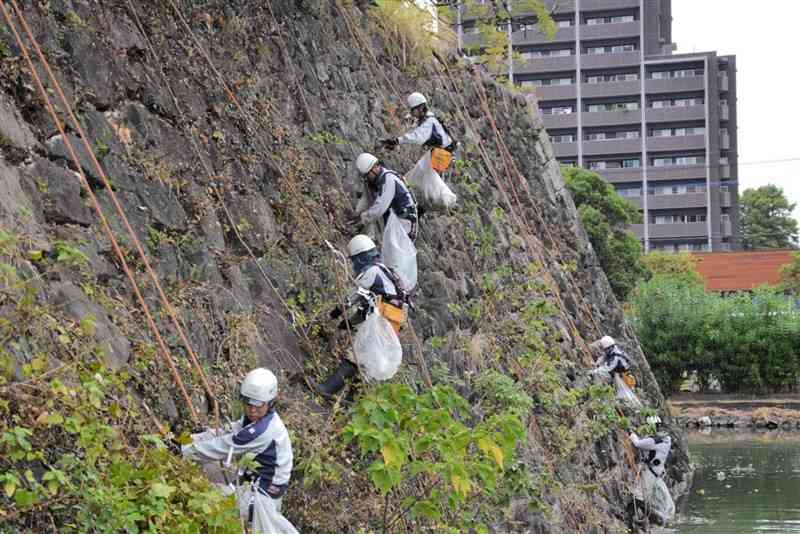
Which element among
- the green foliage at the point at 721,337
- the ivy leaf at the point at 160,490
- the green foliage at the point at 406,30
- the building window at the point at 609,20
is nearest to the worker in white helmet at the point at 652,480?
the green foliage at the point at 406,30

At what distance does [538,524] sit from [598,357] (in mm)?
6621

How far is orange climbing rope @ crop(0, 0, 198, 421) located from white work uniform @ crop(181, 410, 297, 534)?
528mm

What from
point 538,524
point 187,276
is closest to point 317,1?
point 187,276

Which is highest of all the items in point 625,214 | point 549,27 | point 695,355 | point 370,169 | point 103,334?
point 549,27

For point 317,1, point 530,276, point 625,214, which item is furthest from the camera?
point 625,214

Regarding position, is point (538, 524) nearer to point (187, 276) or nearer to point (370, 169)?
point (370, 169)

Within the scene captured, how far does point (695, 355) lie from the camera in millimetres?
38375

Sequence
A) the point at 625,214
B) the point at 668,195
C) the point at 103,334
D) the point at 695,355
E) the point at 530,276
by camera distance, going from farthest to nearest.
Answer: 1. the point at 668,195
2. the point at 625,214
3. the point at 695,355
4. the point at 530,276
5. the point at 103,334

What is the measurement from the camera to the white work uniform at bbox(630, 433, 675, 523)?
55.1ft

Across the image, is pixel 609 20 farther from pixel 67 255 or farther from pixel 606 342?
pixel 67 255

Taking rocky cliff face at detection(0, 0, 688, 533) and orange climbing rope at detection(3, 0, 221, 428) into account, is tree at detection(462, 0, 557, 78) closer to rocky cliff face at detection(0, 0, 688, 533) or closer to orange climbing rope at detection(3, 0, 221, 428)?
rocky cliff face at detection(0, 0, 688, 533)

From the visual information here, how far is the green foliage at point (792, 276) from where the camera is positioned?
51.2 metres

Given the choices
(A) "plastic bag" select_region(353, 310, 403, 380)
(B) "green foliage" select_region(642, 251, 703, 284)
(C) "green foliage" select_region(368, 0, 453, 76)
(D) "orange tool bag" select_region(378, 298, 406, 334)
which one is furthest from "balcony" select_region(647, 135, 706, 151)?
(A) "plastic bag" select_region(353, 310, 403, 380)

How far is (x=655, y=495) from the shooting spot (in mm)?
17156
